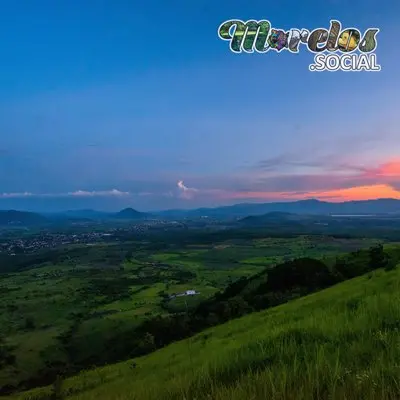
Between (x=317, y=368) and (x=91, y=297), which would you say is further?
(x=91, y=297)

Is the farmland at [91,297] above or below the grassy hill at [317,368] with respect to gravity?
below

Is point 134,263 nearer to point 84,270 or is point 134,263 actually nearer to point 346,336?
point 84,270

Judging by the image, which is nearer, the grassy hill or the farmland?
the grassy hill

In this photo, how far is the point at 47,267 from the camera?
7264 inches

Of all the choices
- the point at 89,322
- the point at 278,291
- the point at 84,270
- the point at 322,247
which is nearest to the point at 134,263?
the point at 84,270

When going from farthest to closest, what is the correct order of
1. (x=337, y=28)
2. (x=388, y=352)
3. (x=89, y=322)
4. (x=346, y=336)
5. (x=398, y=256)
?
(x=89, y=322), (x=398, y=256), (x=337, y=28), (x=346, y=336), (x=388, y=352)

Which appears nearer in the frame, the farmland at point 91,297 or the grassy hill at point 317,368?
the grassy hill at point 317,368

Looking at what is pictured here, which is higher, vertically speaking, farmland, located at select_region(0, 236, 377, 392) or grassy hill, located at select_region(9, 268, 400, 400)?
grassy hill, located at select_region(9, 268, 400, 400)

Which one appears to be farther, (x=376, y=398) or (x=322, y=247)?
(x=322, y=247)

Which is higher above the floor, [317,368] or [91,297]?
[317,368]

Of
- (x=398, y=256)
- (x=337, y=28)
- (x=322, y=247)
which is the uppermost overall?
(x=337, y=28)

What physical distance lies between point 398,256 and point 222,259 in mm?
149622

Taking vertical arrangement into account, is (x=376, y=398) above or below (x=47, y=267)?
above

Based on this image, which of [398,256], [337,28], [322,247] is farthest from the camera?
[322,247]
